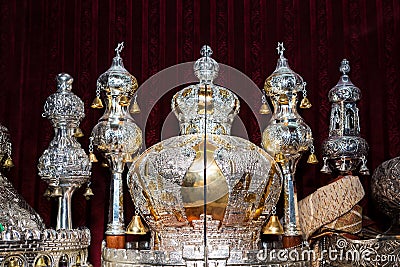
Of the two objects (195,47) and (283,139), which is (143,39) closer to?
(195,47)

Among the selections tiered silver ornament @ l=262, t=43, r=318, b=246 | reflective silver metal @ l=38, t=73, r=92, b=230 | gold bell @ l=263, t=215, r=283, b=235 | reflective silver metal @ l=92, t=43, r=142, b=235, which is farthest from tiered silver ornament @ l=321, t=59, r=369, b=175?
reflective silver metal @ l=38, t=73, r=92, b=230

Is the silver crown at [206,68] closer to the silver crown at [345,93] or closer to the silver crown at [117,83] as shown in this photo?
the silver crown at [117,83]

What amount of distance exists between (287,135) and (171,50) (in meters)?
0.75

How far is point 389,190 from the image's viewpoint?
1.72 meters

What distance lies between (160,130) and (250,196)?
745 millimetres

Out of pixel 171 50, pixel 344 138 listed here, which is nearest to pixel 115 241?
pixel 344 138

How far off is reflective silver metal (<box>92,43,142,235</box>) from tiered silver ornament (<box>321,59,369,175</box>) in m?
0.58

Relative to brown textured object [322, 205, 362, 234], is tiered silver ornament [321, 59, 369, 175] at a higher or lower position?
higher

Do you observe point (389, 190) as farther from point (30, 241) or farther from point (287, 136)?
point (30, 241)

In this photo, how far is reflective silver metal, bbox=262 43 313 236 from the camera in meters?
1.64

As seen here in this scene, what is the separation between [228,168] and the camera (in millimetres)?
1445

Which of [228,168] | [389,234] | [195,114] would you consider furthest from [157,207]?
[389,234]

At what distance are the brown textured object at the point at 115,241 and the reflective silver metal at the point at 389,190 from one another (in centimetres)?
74

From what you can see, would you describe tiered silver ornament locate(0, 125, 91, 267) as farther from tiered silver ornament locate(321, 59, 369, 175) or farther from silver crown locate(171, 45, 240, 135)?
tiered silver ornament locate(321, 59, 369, 175)
